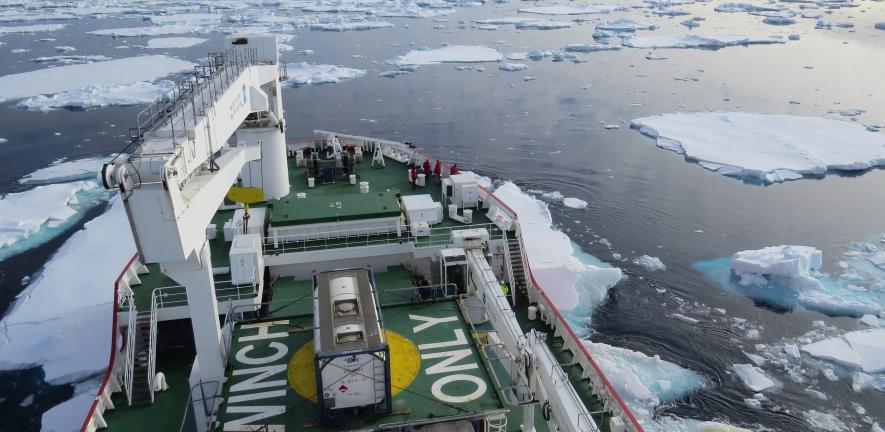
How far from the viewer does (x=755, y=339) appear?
71.9 feet

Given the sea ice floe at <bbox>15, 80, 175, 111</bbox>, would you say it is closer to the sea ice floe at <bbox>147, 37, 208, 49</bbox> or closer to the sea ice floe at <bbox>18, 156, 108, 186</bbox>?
the sea ice floe at <bbox>18, 156, 108, 186</bbox>

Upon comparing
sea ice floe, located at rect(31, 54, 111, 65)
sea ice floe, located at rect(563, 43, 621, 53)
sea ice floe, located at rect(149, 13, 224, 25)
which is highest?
sea ice floe, located at rect(149, 13, 224, 25)

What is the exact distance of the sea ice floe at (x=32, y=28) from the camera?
8794 centimetres

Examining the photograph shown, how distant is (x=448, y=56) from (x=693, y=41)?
104ft

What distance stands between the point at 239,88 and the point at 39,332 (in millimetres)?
11696

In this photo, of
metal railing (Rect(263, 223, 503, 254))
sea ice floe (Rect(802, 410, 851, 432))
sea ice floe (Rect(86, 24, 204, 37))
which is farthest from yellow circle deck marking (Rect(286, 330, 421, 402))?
sea ice floe (Rect(86, 24, 204, 37))

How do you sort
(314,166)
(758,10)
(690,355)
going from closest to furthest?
(690,355) < (314,166) < (758,10)

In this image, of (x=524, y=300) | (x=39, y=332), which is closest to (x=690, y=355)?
(x=524, y=300)

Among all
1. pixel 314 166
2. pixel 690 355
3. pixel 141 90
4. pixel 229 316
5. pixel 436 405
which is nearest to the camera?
pixel 436 405

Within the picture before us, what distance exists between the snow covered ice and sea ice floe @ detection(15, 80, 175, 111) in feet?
36.6

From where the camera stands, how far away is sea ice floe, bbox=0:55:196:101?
53.4 metres

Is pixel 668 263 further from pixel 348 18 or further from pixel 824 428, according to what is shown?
pixel 348 18

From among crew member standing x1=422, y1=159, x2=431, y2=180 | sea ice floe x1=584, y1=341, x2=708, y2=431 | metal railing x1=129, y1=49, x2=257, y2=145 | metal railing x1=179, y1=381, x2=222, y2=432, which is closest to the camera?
metal railing x1=129, y1=49, x2=257, y2=145

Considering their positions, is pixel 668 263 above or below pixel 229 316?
below
